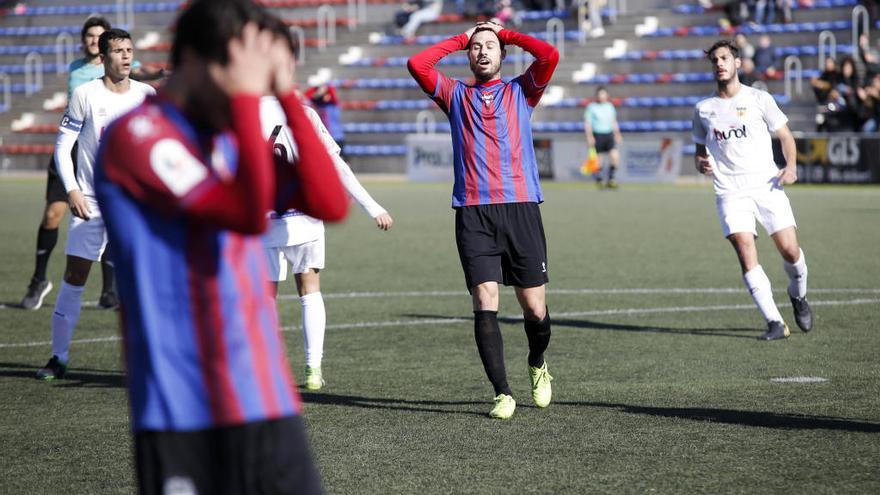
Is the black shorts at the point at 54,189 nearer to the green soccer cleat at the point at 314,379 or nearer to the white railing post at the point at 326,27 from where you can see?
the green soccer cleat at the point at 314,379

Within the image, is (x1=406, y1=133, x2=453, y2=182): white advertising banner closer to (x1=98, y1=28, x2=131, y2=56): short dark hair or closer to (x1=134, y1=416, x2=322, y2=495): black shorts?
(x1=98, y1=28, x2=131, y2=56): short dark hair

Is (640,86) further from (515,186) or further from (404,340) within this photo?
(515,186)

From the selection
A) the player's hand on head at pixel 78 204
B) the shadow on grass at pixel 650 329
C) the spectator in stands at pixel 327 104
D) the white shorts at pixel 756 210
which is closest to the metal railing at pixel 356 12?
the spectator in stands at pixel 327 104

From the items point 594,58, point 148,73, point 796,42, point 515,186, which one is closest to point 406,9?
point 594,58

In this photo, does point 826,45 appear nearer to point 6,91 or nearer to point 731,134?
point 731,134

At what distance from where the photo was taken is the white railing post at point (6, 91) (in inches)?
1657

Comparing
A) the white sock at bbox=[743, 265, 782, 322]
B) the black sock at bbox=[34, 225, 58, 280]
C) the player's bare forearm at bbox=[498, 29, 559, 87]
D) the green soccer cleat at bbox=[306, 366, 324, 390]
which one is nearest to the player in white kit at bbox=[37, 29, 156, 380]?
the green soccer cleat at bbox=[306, 366, 324, 390]

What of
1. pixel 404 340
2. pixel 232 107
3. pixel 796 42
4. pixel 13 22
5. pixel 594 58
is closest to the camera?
pixel 232 107

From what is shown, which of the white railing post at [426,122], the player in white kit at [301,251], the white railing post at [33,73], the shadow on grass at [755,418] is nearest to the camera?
the shadow on grass at [755,418]

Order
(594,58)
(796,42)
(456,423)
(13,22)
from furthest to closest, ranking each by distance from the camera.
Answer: (13,22) → (594,58) → (796,42) → (456,423)

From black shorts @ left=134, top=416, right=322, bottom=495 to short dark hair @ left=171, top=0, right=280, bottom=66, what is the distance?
79 centimetres

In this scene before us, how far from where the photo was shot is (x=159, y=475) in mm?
2838

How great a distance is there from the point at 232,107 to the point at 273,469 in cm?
78

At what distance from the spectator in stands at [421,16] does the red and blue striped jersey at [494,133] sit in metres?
33.0
